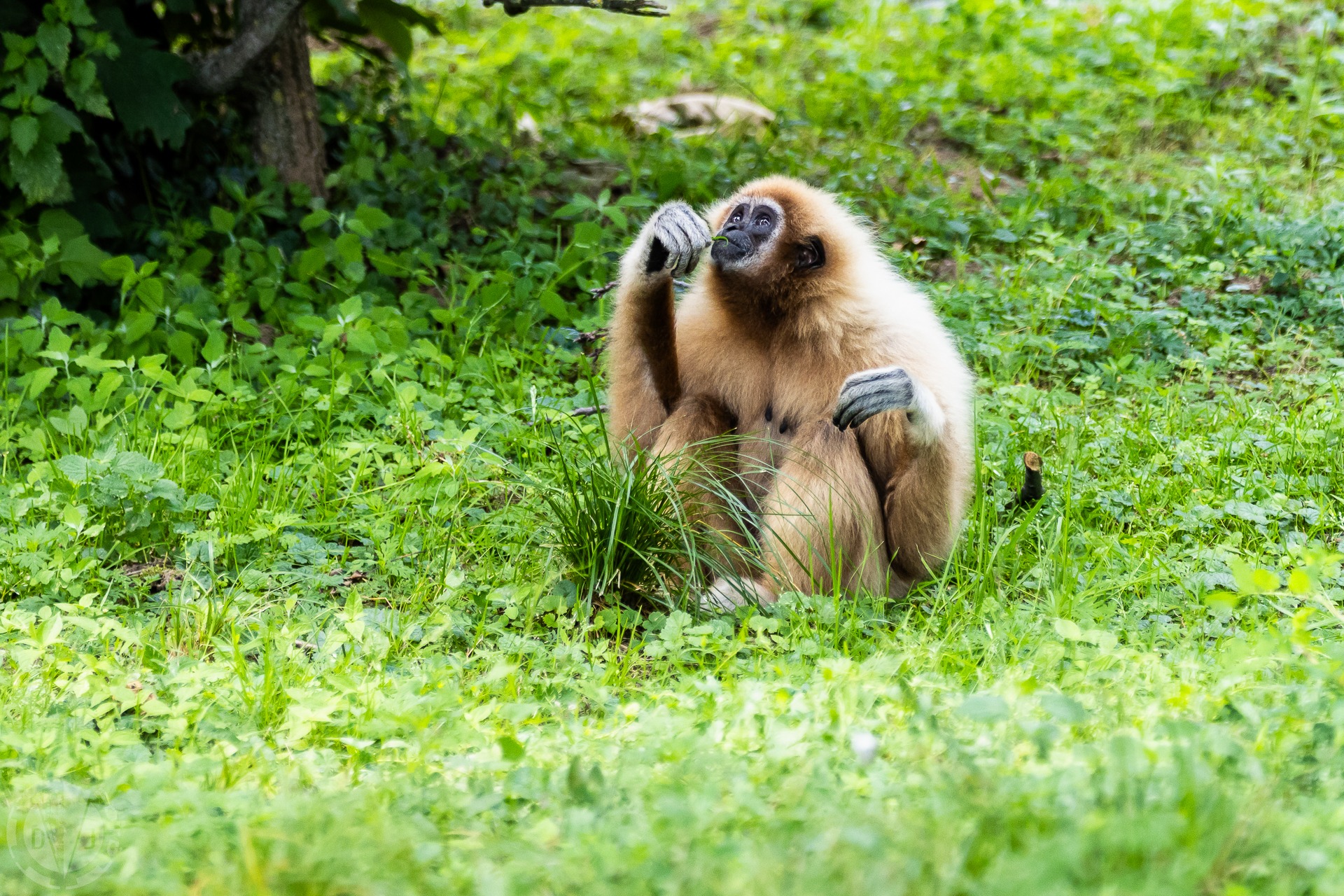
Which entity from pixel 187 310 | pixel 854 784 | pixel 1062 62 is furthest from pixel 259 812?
pixel 1062 62

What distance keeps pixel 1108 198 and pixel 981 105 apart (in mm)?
1792

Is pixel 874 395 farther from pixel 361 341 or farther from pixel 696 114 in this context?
pixel 696 114

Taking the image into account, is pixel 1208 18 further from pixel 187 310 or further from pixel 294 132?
pixel 187 310

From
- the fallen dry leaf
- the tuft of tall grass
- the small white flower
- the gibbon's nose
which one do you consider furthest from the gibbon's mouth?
the fallen dry leaf

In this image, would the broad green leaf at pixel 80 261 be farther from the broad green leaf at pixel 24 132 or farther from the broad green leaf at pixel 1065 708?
the broad green leaf at pixel 1065 708

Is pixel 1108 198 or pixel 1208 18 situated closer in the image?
pixel 1108 198

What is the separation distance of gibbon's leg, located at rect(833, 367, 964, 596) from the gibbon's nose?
0.66 m

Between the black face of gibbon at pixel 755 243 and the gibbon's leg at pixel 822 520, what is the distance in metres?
0.61

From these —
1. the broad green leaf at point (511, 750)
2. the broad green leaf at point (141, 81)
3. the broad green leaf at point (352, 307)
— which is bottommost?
the broad green leaf at point (511, 750)

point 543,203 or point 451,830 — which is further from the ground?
point 543,203

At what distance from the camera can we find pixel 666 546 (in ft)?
12.1

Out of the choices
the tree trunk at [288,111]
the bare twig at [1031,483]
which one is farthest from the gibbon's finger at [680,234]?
the tree trunk at [288,111]

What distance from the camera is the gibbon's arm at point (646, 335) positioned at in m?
3.91

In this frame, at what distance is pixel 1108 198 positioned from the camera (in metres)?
6.55
